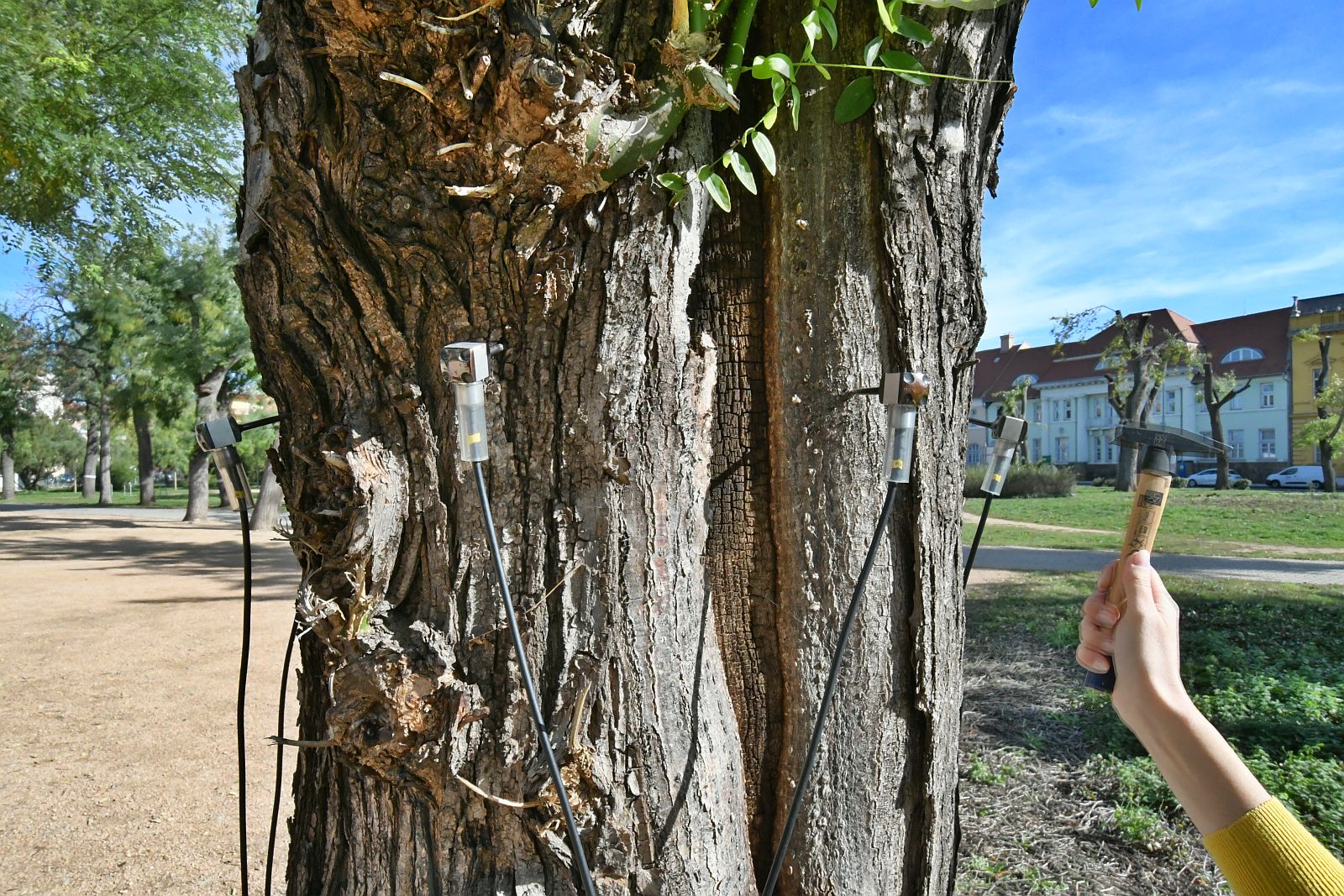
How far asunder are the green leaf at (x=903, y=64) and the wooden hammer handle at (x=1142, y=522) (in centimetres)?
73

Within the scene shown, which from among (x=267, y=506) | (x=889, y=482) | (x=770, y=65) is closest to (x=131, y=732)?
(x=889, y=482)

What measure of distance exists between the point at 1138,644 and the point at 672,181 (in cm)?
96

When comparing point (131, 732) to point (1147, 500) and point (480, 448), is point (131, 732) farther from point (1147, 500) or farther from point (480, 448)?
point (1147, 500)

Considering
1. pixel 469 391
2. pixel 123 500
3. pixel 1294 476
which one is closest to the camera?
pixel 469 391

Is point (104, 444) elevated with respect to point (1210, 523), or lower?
elevated

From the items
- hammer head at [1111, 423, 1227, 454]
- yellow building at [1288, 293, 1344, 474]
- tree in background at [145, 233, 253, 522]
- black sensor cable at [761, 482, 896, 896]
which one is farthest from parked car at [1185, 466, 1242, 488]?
black sensor cable at [761, 482, 896, 896]

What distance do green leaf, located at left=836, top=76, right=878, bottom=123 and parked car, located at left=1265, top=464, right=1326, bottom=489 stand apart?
3579 centimetres

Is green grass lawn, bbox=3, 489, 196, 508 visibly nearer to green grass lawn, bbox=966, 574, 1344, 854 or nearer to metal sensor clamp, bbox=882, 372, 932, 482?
green grass lawn, bbox=966, 574, 1344, 854

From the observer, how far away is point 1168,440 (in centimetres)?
131

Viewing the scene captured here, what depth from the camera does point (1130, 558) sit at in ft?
4.01

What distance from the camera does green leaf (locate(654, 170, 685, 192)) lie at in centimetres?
136

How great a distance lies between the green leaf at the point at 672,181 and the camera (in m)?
1.36

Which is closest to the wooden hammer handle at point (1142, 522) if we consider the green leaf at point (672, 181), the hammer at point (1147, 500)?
the hammer at point (1147, 500)

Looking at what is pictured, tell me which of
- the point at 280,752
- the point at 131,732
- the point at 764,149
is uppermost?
the point at 764,149
